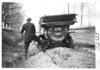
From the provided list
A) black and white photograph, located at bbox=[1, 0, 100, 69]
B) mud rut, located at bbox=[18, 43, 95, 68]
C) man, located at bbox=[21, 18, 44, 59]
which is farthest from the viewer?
man, located at bbox=[21, 18, 44, 59]

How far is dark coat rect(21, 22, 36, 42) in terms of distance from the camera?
17.6 ft

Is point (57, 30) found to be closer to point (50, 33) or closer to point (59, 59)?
point (50, 33)

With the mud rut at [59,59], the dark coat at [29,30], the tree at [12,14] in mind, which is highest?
the tree at [12,14]

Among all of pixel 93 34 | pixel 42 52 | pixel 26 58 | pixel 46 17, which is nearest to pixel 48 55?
pixel 42 52

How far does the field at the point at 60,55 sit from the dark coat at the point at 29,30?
201 millimetres

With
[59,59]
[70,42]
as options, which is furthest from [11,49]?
[70,42]

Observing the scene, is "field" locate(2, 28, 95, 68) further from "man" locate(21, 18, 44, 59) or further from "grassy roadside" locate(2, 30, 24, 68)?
"man" locate(21, 18, 44, 59)

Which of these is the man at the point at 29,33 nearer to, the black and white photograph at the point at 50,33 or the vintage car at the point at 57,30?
the black and white photograph at the point at 50,33

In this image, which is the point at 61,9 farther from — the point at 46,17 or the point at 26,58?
the point at 26,58

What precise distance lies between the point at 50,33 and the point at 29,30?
24.9 inches

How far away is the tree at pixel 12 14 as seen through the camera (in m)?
5.38

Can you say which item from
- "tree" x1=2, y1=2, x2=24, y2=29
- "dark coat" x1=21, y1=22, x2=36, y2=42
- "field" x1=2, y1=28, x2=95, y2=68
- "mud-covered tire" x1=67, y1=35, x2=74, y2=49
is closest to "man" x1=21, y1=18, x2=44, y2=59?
"dark coat" x1=21, y1=22, x2=36, y2=42

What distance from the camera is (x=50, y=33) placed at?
5363 mm

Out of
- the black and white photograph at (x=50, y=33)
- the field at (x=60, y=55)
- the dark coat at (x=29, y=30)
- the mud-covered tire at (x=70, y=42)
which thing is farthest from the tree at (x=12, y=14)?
the mud-covered tire at (x=70, y=42)
